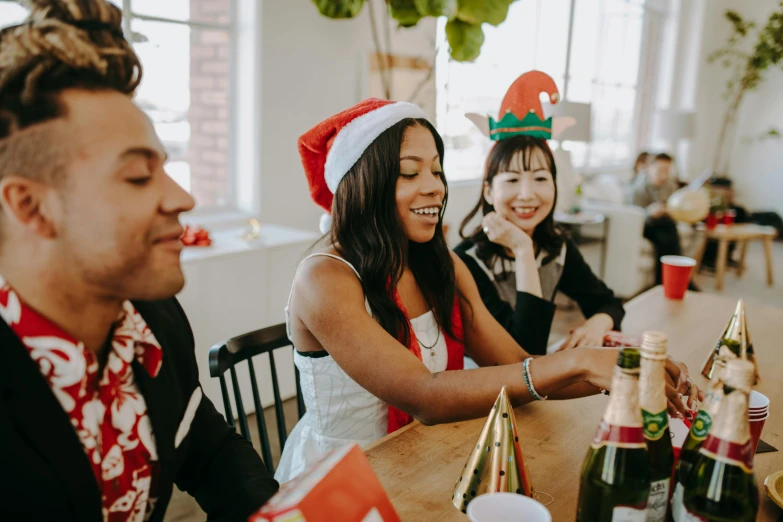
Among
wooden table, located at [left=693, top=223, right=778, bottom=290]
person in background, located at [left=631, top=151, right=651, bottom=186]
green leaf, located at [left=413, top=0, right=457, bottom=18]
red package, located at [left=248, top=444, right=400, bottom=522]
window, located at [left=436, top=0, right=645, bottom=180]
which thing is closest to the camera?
red package, located at [left=248, top=444, right=400, bottom=522]

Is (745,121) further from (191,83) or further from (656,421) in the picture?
(656,421)

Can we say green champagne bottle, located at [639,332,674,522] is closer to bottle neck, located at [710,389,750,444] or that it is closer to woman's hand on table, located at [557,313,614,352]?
bottle neck, located at [710,389,750,444]

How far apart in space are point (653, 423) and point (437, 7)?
2.36 m

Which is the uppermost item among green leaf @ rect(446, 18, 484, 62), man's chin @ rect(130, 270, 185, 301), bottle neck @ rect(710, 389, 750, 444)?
green leaf @ rect(446, 18, 484, 62)

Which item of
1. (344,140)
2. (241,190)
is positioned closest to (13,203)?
(344,140)

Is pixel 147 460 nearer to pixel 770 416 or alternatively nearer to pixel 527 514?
pixel 527 514

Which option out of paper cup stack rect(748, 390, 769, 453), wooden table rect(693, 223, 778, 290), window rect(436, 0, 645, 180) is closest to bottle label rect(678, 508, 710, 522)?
paper cup stack rect(748, 390, 769, 453)

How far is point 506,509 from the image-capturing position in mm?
738

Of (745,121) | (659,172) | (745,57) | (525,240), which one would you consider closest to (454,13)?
(525,240)

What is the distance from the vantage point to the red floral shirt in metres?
0.71

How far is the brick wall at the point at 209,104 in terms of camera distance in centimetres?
333

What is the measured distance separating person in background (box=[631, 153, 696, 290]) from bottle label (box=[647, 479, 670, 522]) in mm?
4981

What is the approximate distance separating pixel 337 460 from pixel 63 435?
0.97 feet

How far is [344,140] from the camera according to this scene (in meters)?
1.39
